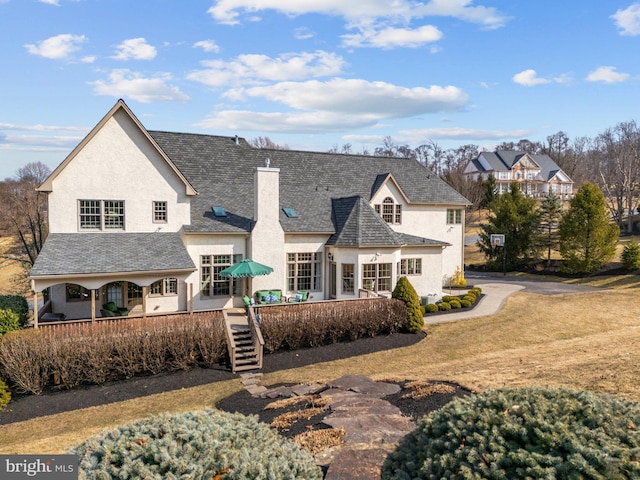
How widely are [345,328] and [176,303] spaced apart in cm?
862

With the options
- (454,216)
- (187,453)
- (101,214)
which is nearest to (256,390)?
(187,453)

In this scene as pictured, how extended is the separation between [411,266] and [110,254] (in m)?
16.2

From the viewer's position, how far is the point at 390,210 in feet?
90.8

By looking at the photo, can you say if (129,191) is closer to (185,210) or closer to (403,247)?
(185,210)

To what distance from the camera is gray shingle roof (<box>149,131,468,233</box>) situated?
935 inches

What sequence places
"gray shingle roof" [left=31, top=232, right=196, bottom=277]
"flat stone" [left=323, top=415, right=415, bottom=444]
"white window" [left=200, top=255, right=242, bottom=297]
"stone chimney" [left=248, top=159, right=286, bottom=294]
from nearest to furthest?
"flat stone" [left=323, top=415, right=415, bottom=444] → "gray shingle roof" [left=31, top=232, right=196, bottom=277] → "white window" [left=200, top=255, right=242, bottom=297] → "stone chimney" [left=248, top=159, right=286, bottom=294]

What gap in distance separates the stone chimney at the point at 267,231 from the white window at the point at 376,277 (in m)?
4.47

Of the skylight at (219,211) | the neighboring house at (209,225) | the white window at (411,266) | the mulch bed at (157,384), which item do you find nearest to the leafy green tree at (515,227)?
the neighboring house at (209,225)

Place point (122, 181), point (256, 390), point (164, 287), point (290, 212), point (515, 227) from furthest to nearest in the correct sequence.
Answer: point (515, 227)
point (290, 212)
point (164, 287)
point (122, 181)
point (256, 390)

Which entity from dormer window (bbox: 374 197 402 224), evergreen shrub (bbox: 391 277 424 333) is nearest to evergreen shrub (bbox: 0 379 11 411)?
evergreen shrub (bbox: 391 277 424 333)

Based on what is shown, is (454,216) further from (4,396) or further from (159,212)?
(4,396)

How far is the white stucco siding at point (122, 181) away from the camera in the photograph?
65.2 feet

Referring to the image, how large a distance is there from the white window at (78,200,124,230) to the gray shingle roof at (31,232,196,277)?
1.38 ft

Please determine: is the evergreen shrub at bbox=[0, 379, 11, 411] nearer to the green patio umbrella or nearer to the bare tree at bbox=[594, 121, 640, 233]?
the green patio umbrella
